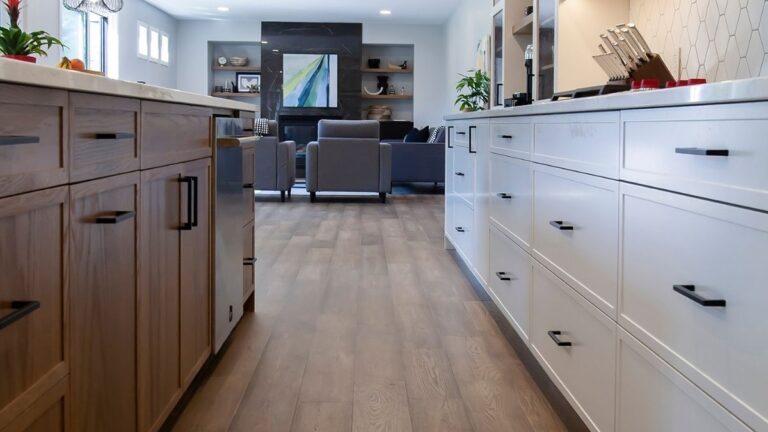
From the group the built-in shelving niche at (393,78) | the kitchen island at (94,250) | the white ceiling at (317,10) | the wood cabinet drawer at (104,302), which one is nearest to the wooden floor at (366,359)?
the kitchen island at (94,250)

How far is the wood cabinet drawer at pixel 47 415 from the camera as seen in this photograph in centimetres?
92

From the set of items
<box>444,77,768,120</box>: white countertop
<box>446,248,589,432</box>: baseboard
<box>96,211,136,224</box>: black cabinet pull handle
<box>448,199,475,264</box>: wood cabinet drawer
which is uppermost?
<box>444,77,768,120</box>: white countertop

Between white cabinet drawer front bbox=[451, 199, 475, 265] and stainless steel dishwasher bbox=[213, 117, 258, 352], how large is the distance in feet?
4.14

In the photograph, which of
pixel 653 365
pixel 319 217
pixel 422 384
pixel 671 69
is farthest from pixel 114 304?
pixel 319 217

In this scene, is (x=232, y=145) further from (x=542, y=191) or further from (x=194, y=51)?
(x=194, y=51)

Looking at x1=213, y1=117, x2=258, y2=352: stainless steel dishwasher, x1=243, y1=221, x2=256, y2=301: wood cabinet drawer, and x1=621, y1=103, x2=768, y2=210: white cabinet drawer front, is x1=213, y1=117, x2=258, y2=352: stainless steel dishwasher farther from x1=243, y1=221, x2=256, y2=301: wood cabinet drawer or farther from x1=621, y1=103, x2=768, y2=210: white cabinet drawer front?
x1=621, y1=103, x2=768, y2=210: white cabinet drawer front

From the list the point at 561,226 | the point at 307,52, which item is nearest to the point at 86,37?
the point at 307,52

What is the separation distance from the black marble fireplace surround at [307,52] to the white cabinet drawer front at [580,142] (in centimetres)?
968

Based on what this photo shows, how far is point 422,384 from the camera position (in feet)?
7.15

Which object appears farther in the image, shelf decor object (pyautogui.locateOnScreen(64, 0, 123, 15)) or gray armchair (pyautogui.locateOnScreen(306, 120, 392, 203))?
gray armchair (pyautogui.locateOnScreen(306, 120, 392, 203))

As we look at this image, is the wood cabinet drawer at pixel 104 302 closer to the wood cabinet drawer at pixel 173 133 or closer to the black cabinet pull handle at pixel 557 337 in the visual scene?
the wood cabinet drawer at pixel 173 133

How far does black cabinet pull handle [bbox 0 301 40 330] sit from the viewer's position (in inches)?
33.8

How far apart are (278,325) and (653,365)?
1783 millimetres

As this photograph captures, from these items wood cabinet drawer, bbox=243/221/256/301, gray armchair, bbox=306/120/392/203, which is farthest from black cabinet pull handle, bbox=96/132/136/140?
gray armchair, bbox=306/120/392/203
